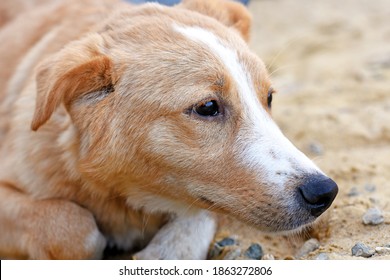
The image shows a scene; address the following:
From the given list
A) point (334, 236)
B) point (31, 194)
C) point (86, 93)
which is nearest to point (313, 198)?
point (334, 236)

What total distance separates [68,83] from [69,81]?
0.04 feet

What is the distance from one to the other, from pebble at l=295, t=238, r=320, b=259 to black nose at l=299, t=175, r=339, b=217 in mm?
570

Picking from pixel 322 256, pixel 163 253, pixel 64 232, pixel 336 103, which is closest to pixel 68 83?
pixel 64 232

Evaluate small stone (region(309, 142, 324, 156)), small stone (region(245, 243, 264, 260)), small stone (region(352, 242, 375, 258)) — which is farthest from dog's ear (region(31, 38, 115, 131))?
small stone (region(309, 142, 324, 156))

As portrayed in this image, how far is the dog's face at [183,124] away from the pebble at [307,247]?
490 millimetres

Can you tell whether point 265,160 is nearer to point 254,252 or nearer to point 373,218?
point 254,252

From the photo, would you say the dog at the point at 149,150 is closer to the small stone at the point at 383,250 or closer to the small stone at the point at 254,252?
the small stone at the point at 254,252

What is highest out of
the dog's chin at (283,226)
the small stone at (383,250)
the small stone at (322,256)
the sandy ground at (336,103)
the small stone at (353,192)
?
the dog's chin at (283,226)

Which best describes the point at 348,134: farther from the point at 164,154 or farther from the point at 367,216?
the point at 164,154

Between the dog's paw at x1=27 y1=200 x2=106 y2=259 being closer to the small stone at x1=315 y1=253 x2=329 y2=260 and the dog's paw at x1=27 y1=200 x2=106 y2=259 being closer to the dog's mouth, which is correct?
the dog's mouth

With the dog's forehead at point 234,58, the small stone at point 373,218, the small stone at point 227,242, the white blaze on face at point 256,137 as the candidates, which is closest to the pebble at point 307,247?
the small stone at point 373,218

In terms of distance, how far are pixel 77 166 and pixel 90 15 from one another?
44.6 inches

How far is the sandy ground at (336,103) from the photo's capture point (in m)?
4.00

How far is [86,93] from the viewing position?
362cm
